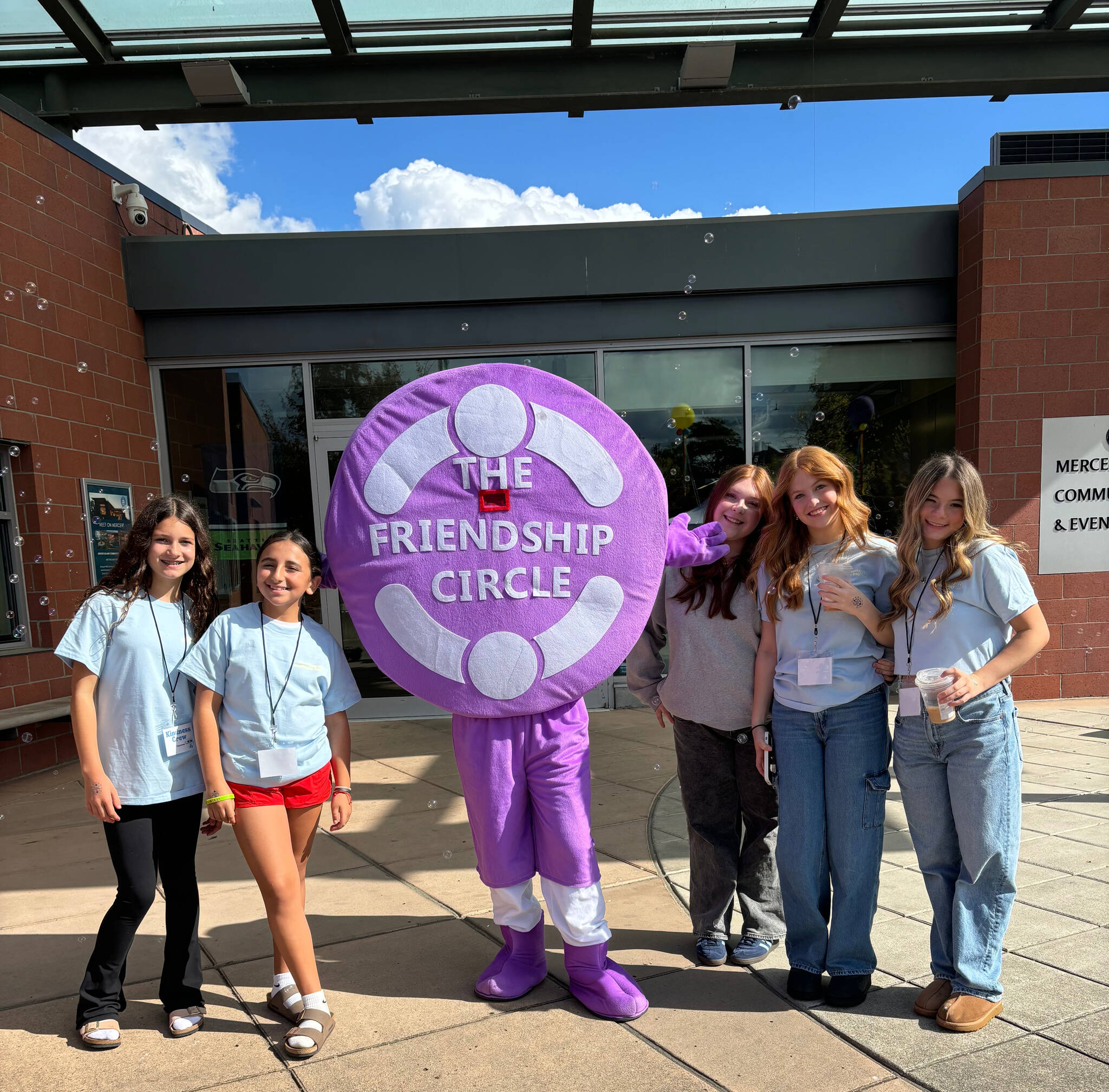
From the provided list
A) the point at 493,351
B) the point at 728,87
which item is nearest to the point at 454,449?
the point at 493,351

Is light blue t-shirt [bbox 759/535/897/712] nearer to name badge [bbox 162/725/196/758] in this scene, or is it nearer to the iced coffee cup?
the iced coffee cup

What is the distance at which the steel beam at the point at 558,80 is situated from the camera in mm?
6781

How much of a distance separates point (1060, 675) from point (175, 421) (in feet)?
23.6

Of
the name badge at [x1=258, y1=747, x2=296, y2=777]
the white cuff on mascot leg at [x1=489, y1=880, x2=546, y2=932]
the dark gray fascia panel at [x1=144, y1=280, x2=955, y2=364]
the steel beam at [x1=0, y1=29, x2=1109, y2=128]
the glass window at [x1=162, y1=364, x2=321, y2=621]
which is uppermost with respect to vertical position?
the steel beam at [x1=0, y1=29, x2=1109, y2=128]

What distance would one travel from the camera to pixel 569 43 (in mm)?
6703

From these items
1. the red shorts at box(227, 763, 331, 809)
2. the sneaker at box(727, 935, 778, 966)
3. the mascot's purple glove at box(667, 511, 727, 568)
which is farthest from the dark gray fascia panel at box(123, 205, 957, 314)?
the sneaker at box(727, 935, 778, 966)

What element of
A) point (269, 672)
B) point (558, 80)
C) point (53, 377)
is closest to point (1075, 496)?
point (558, 80)

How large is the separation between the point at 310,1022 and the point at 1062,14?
309 inches

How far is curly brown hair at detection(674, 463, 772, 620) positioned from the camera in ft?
8.83

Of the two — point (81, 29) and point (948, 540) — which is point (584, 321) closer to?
point (81, 29)

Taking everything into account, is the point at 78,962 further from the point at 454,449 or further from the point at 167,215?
the point at 167,215

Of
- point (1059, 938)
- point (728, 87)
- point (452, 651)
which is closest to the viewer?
point (452, 651)

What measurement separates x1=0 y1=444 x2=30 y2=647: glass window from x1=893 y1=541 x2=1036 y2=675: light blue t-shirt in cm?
547

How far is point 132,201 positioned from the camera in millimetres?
6539
